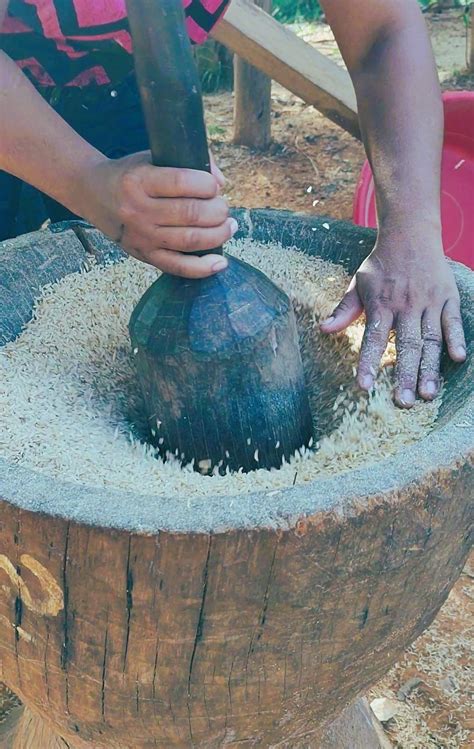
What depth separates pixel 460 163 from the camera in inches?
111

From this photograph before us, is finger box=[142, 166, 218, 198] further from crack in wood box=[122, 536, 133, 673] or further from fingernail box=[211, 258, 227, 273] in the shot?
crack in wood box=[122, 536, 133, 673]

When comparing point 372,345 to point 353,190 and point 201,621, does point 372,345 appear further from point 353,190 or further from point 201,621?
point 353,190

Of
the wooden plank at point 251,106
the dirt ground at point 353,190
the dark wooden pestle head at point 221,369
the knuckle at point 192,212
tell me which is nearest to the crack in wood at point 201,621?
the dark wooden pestle head at point 221,369

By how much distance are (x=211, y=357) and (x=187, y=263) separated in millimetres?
130

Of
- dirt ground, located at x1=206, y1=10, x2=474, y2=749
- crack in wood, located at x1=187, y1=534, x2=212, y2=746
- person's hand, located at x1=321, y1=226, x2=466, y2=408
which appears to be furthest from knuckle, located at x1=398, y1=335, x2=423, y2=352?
dirt ground, located at x1=206, y1=10, x2=474, y2=749

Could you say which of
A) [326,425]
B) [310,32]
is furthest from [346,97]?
[310,32]

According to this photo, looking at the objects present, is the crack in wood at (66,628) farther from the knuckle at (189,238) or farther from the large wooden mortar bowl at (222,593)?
the knuckle at (189,238)

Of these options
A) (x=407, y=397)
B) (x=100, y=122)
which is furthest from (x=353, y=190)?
(x=407, y=397)

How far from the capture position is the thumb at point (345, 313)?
1479 millimetres

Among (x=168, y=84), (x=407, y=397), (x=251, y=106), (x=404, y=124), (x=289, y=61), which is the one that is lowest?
(x=251, y=106)

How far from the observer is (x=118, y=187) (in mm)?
1200

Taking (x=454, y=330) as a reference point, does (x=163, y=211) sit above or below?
above

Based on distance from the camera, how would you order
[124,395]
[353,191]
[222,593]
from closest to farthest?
[222,593] → [124,395] → [353,191]

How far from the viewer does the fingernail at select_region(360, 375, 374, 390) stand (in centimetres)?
134
